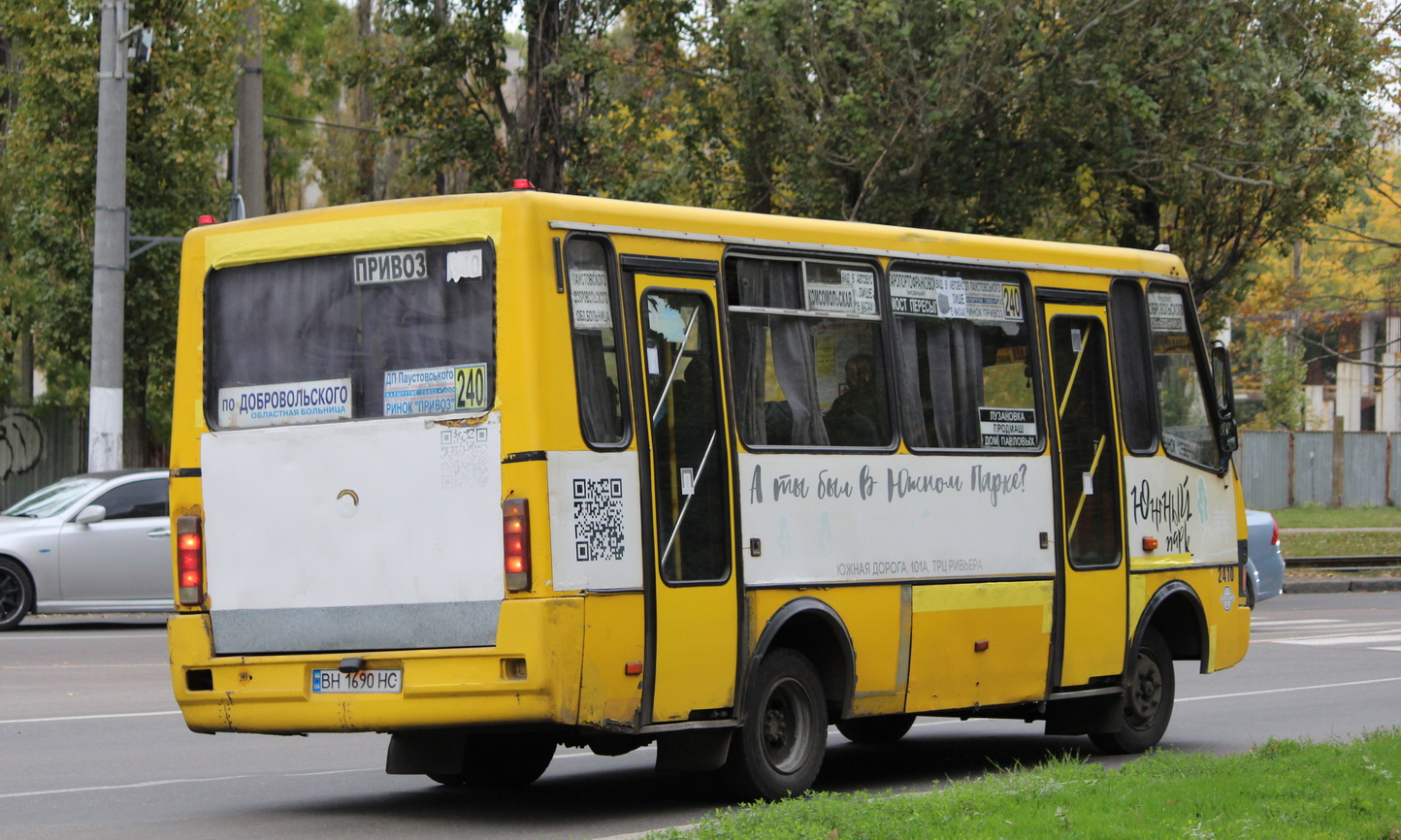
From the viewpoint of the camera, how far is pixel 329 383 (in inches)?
327

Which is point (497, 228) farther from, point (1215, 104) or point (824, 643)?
point (1215, 104)

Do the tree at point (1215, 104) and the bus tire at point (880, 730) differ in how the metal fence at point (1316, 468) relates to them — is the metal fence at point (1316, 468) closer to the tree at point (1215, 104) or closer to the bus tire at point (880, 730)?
the tree at point (1215, 104)

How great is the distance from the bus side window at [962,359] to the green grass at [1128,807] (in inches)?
78.9

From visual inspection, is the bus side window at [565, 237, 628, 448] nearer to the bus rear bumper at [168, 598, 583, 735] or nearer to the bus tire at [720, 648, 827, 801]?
the bus rear bumper at [168, 598, 583, 735]

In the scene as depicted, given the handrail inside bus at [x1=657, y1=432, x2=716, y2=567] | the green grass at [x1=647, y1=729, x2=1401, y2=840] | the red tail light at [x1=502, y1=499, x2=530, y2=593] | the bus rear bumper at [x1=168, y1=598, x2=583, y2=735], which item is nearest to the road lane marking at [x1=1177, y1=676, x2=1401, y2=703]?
the green grass at [x1=647, y1=729, x2=1401, y2=840]

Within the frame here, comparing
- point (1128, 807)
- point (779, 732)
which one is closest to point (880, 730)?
point (779, 732)

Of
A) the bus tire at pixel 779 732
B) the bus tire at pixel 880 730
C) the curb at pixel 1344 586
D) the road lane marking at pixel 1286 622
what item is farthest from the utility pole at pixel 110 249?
the curb at pixel 1344 586

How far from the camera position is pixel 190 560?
853 centimetres

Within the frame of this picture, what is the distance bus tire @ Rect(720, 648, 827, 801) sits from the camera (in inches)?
340

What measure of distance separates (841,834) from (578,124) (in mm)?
19889

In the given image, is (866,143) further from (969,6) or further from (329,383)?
(329,383)

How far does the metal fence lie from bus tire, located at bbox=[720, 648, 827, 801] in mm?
43700

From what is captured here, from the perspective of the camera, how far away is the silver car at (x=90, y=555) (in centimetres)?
1850

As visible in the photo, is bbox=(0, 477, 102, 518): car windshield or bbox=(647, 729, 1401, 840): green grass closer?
bbox=(647, 729, 1401, 840): green grass
